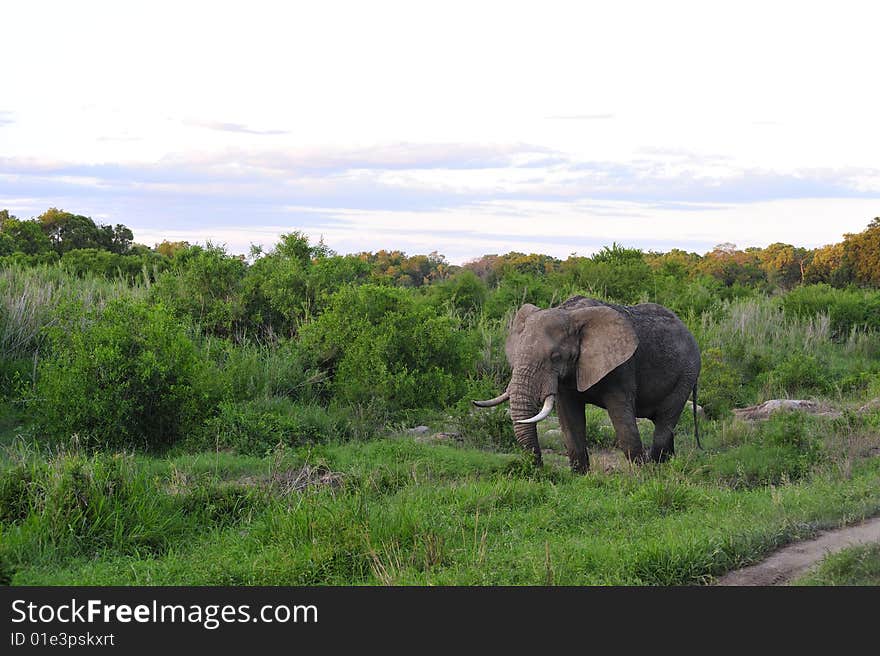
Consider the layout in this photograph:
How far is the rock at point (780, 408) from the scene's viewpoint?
15.0 meters

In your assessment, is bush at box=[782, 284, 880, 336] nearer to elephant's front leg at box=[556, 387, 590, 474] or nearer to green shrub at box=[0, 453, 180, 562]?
elephant's front leg at box=[556, 387, 590, 474]

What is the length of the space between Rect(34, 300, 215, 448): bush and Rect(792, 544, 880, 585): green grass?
725cm

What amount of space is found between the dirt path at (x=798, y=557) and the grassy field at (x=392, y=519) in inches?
5.1

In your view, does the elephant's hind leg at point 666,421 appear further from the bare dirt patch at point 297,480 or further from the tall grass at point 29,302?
the tall grass at point 29,302

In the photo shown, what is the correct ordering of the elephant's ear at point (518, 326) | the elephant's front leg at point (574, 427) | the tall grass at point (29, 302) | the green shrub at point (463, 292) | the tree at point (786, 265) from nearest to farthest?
the elephant's front leg at point (574, 427), the elephant's ear at point (518, 326), the tall grass at point (29, 302), the green shrub at point (463, 292), the tree at point (786, 265)

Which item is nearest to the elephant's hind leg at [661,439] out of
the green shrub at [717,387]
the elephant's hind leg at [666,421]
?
the elephant's hind leg at [666,421]

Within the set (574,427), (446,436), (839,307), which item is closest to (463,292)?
(839,307)

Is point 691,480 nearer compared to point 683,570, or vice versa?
point 683,570

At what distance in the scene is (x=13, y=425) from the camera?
37.9 feet

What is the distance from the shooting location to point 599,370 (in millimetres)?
10031

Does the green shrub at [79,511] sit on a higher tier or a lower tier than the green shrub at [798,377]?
higher
